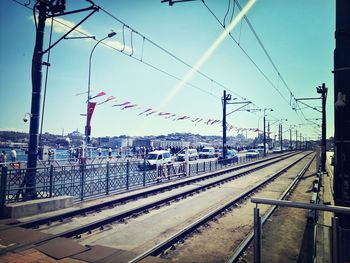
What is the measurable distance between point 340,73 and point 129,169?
39.7 feet

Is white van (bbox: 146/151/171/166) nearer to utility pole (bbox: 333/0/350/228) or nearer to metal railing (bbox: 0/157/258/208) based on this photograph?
metal railing (bbox: 0/157/258/208)

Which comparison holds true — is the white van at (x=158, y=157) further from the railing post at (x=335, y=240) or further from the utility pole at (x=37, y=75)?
the railing post at (x=335, y=240)

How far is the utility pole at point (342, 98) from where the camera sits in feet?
21.9

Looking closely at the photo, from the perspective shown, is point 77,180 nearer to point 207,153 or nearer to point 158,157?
point 158,157

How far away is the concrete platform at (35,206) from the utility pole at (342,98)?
934 centimetres

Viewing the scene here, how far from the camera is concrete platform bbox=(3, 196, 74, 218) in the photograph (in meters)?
8.71

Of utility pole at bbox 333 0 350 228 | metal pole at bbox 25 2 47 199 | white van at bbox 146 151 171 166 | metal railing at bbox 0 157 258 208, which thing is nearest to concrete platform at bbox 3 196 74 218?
metal railing at bbox 0 157 258 208

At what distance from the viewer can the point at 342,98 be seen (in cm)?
667

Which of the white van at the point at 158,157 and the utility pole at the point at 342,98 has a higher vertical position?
the utility pole at the point at 342,98

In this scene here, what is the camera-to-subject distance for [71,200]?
10914mm

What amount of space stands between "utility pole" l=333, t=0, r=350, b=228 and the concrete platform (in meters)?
9.34

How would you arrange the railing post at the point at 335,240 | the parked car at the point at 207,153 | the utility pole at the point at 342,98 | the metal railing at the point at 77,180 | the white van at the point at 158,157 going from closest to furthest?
the railing post at the point at 335,240, the utility pole at the point at 342,98, the metal railing at the point at 77,180, the white van at the point at 158,157, the parked car at the point at 207,153

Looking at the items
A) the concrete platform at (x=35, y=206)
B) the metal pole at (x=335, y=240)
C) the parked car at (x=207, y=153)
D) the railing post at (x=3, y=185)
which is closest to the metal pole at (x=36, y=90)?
the concrete platform at (x=35, y=206)

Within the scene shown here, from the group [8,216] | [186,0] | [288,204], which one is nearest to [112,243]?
[8,216]
